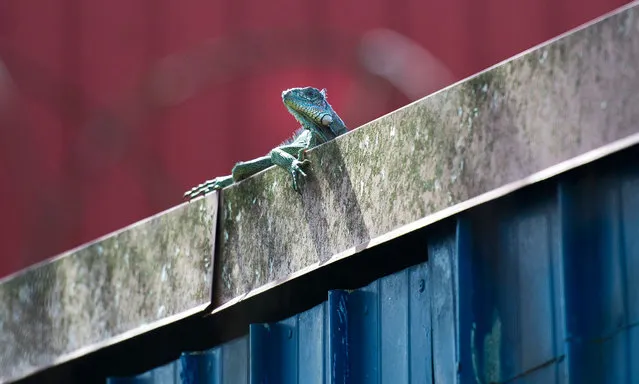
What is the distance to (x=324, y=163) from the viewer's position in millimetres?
4555

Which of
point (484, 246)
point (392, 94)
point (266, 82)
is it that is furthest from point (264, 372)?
point (266, 82)

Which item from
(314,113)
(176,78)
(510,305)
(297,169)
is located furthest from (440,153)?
(176,78)

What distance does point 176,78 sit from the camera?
36.4ft

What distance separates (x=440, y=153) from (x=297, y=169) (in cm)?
76

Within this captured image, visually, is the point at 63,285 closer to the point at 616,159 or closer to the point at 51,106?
Result: the point at 616,159

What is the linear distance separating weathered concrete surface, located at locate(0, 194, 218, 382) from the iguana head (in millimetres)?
799

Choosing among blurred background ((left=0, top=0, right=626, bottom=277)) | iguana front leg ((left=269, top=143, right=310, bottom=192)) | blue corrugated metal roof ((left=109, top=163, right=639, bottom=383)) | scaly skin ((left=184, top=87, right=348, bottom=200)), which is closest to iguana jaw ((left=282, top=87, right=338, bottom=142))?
scaly skin ((left=184, top=87, right=348, bottom=200))

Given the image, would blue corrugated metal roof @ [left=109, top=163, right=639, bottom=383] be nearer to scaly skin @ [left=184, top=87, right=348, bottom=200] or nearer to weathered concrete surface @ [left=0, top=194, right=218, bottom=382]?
weathered concrete surface @ [left=0, top=194, right=218, bottom=382]

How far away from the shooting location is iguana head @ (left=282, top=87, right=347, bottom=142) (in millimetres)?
5586

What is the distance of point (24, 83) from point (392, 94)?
336 centimetres

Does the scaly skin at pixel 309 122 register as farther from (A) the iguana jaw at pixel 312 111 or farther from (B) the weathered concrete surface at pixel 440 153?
(B) the weathered concrete surface at pixel 440 153

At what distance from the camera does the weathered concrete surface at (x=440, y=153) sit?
3.42 metres

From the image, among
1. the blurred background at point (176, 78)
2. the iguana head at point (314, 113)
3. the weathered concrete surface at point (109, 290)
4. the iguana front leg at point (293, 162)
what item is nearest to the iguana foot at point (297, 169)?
the iguana front leg at point (293, 162)

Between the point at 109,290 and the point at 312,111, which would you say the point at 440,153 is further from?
the point at 109,290
